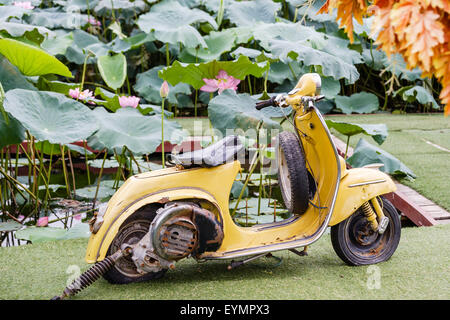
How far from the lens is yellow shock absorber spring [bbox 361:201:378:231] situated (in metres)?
2.00

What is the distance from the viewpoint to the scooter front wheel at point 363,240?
2.00m

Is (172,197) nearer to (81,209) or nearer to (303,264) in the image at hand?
(303,264)

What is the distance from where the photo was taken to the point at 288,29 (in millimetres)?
4238

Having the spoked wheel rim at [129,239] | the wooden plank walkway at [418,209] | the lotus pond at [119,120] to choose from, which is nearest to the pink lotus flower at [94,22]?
the lotus pond at [119,120]

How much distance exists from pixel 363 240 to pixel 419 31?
1.13 meters

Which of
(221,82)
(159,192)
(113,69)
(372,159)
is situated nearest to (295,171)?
(159,192)

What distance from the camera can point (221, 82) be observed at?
8.72ft

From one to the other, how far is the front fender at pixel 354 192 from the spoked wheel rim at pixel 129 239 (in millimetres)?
754

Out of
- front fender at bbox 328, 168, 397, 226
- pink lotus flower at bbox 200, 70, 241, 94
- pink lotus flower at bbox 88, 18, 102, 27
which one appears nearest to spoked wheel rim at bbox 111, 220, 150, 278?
front fender at bbox 328, 168, 397, 226

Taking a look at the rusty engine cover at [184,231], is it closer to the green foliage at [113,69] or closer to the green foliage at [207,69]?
the green foliage at [207,69]

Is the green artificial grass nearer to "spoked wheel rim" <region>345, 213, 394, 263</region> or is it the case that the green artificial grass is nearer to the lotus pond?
"spoked wheel rim" <region>345, 213, 394, 263</region>

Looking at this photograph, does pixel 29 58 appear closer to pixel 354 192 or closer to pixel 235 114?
pixel 235 114

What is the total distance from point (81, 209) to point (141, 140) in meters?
0.79
